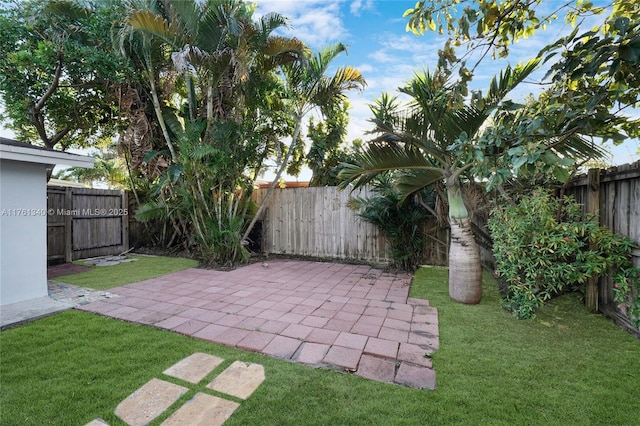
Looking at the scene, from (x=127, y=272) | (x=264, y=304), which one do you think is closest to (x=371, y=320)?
(x=264, y=304)

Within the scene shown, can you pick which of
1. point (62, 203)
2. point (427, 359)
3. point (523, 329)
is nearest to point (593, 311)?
point (523, 329)

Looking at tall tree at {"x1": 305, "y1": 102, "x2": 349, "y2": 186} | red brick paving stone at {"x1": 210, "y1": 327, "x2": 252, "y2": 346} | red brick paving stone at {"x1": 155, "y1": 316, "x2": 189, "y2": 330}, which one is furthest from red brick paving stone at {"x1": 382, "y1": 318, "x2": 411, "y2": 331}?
tall tree at {"x1": 305, "y1": 102, "x2": 349, "y2": 186}

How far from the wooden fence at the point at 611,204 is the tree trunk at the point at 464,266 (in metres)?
1.14

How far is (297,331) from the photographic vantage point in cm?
304

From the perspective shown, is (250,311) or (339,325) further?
(250,311)

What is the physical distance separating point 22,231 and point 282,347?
3.95 m

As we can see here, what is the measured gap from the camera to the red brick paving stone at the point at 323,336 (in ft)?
9.30

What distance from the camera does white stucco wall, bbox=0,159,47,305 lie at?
378cm

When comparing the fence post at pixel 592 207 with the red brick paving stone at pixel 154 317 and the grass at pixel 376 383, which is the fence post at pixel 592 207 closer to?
the grass at pixel 376 383

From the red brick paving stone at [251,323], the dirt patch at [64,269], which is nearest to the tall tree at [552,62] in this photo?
the red brick paving stone at [251,323]

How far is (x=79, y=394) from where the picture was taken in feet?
6.67

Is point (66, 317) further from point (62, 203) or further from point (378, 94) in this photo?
point (378, 94)

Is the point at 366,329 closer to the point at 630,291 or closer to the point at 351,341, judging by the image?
the point at 351,341

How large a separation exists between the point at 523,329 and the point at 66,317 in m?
4.97
